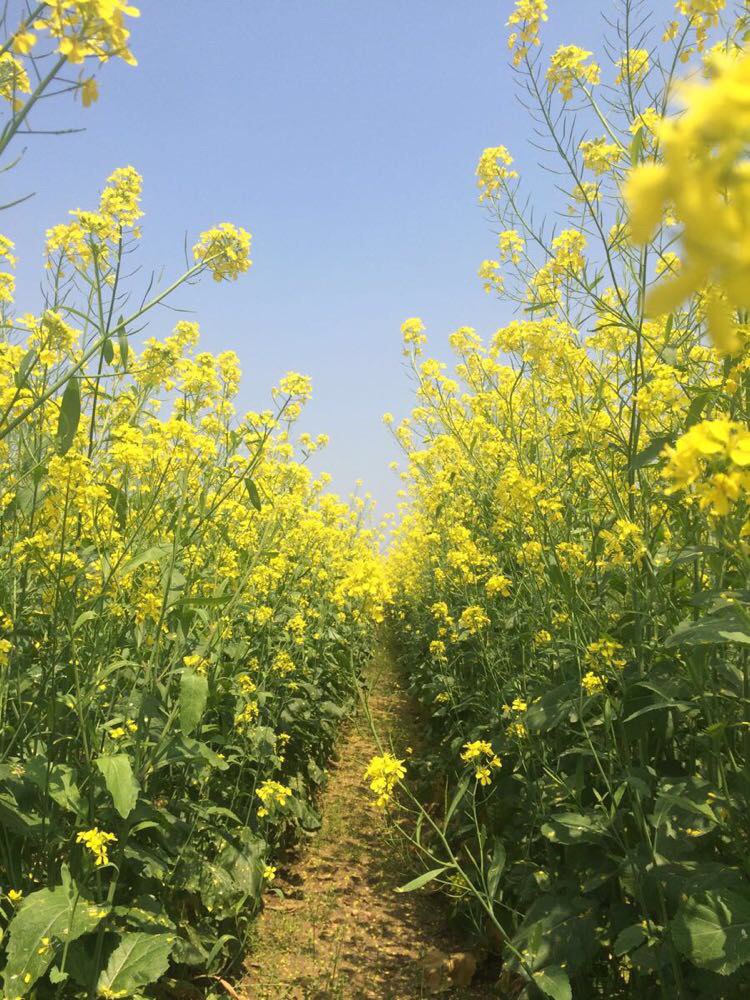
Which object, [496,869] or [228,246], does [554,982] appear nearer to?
[496,869]

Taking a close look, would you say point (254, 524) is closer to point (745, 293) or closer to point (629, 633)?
point (629, 633)

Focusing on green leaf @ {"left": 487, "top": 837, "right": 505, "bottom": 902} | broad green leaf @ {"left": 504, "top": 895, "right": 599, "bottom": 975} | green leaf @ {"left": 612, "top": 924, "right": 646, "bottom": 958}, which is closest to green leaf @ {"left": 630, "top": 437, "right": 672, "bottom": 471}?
green leaf @ {"left": 612, "top": 924, "right": 646, "bottom": 958}

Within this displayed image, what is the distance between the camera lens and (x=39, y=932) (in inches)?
66.4

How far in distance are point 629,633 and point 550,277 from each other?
1519 mm

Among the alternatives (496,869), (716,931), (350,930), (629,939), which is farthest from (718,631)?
(350,930)

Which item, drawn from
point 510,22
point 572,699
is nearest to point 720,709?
point 572,699

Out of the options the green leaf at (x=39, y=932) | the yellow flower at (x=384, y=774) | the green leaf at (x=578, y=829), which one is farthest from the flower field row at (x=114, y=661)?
the green leaf at (x=578, y=829)

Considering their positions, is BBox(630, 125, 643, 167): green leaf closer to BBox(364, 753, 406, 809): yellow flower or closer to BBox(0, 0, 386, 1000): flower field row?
BBox(0, 0, 386, 1000): flower field row

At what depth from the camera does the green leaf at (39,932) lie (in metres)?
1.65

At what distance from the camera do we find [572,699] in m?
2.21

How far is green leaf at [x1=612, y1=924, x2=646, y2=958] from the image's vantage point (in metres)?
1.65

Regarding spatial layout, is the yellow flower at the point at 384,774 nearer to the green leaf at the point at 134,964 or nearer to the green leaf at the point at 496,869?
the green leaf at the point at 496,869

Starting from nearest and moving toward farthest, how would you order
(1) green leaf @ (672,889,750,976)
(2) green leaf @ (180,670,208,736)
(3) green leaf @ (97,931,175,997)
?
(1) green leaf @ (672,889,750,976)
(3) green leaf @ (97,931,175,997)
(2) green leaf @ (180,670,208,736)

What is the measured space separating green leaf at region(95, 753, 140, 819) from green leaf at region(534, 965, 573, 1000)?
3.75 ft
